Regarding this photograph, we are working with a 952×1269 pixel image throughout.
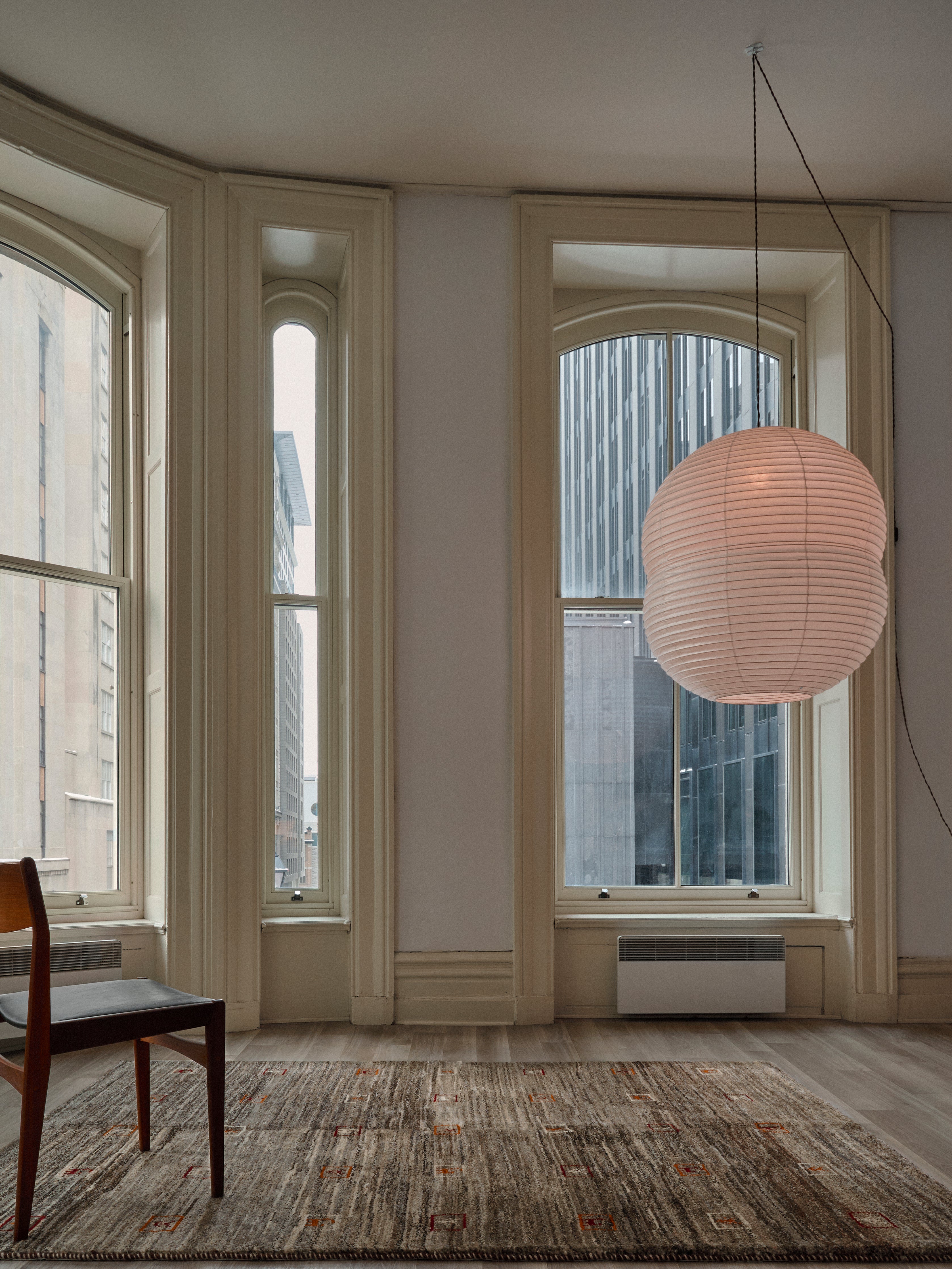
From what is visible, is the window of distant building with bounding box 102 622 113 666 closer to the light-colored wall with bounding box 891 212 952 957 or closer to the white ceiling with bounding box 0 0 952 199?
the white ceiling with bounding box 0 0 952 199

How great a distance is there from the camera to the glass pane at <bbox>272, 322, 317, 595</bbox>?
482 cm

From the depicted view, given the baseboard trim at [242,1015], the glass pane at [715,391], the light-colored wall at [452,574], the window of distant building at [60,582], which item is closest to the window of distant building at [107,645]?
the window of distant building at [60,582]

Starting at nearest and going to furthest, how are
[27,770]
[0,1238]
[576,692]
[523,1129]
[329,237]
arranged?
[0,1238] → [523,1129] → [27,770] → [329,237] → [576,692]

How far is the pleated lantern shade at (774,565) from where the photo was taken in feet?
9.82

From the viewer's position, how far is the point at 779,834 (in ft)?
16.4

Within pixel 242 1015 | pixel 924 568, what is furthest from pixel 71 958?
pixel 924 568

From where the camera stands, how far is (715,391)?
16.9 ft

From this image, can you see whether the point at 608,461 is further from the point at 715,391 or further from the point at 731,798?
the point at 731,798

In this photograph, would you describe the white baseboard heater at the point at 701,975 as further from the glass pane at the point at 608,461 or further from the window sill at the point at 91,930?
the window sill at the point at 91,930

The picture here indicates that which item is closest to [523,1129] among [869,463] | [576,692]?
[576,692]

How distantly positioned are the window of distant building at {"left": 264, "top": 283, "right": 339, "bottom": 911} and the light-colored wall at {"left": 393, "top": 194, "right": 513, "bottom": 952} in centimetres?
45

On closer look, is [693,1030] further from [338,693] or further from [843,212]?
[843,212]

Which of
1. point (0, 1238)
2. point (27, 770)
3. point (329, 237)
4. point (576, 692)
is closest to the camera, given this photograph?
point (0, 1238)

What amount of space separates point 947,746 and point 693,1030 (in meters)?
1.67
